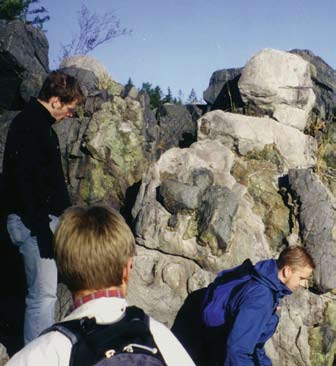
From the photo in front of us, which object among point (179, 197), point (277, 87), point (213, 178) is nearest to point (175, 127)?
point (277, 87)

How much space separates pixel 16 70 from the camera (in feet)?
25.2

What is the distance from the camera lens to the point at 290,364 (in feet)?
19.4

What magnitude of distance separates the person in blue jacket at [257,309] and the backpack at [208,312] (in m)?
0.07

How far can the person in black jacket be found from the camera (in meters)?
4.27

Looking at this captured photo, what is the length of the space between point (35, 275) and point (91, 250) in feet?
7.95

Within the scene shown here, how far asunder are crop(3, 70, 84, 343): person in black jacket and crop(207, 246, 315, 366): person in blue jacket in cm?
153

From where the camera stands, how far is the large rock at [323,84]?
8336 mm

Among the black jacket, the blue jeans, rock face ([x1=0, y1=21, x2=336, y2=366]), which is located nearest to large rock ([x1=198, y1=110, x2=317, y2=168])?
rock face ([x1=0, y1=21, x2=336, y2=366])

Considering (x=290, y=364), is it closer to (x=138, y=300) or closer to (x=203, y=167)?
(x=138, y=300)

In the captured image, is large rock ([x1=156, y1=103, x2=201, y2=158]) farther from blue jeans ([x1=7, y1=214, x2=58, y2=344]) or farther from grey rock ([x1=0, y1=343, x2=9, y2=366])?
grey rock ([x1=0, y1=343, x2=9, y2=366])

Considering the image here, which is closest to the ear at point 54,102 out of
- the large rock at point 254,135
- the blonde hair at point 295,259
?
the blonde hair at point 295,259

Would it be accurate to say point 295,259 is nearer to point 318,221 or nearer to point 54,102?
point 318,221

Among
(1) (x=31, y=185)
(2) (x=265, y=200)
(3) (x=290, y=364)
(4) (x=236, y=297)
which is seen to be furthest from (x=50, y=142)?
(3) (x=290, y=364)

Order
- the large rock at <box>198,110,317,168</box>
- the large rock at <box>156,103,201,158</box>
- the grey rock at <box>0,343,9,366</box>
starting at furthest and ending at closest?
the large rock at <box>156,103,201,158</box> < the large rock at <box>198,110,317,168</box> < the grey rock at <box>0,343,9,366</box>
